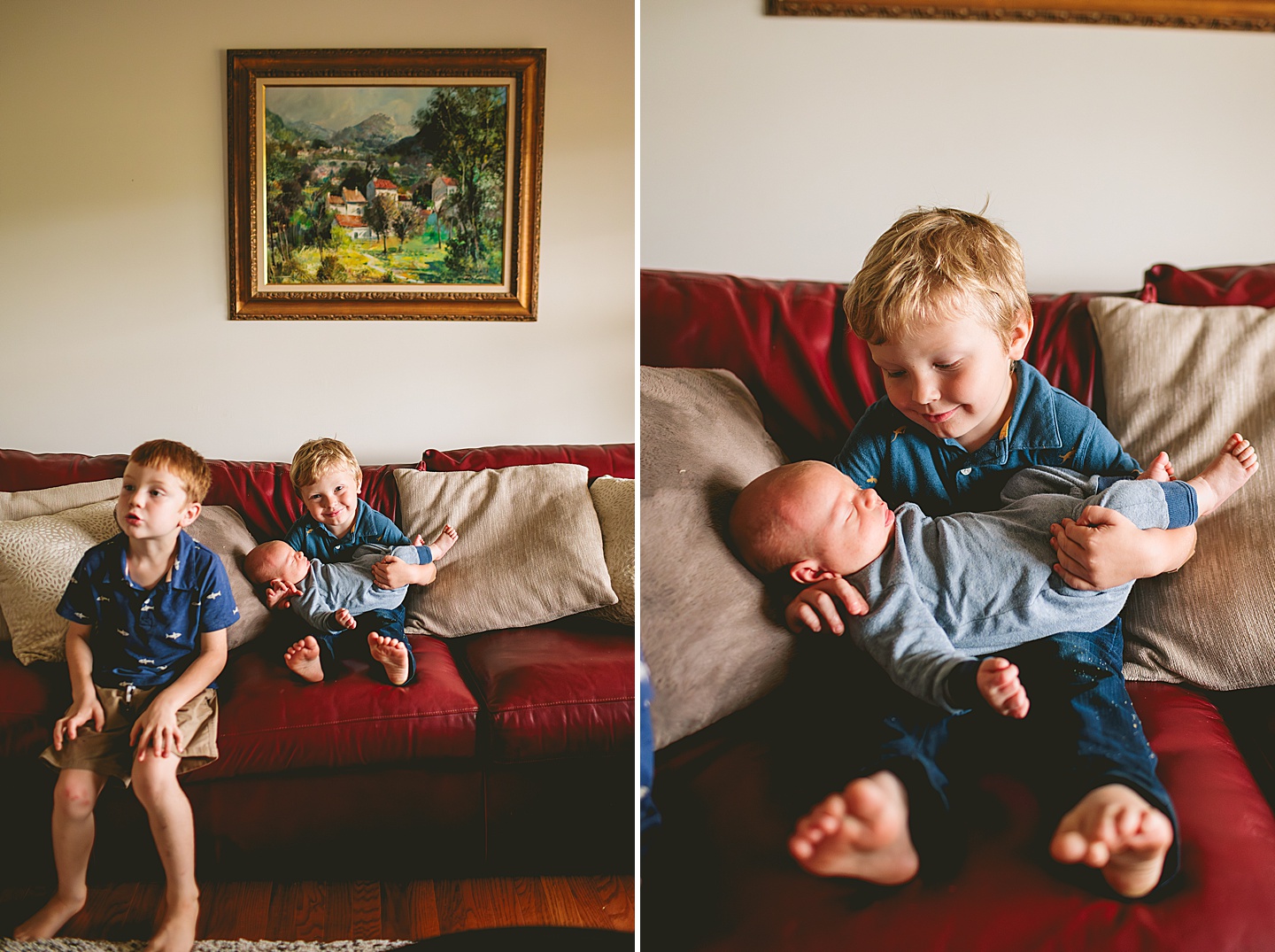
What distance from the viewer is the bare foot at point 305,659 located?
2.14ft

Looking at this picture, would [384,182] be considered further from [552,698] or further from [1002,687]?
[1002,687]

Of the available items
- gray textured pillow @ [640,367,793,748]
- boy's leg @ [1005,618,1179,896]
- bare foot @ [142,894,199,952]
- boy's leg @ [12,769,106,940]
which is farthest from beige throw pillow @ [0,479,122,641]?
boy's leg @ [1005,618,1179,896]

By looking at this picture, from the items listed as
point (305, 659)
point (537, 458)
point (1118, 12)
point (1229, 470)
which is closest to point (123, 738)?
point (305, 659)

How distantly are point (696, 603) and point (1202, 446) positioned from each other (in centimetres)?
50

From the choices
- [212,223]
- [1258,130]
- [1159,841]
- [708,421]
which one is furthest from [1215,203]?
[212,223]

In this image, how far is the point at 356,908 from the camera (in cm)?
67

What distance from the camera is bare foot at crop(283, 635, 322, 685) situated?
0.65 meters

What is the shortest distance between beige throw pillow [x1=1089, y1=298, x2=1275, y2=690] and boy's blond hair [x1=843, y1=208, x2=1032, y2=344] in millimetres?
266

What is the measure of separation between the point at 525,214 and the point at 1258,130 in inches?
27.1

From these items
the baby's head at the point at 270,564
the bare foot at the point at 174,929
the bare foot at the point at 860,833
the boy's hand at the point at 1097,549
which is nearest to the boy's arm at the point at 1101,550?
the boy's hand at the point at 1097,549

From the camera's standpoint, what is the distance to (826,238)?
0.64 m

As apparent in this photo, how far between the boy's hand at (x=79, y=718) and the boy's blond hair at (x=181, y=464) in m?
0.17

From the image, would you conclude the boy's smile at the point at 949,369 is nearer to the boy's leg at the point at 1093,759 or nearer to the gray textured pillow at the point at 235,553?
the boy's leg at the point at 1093,759

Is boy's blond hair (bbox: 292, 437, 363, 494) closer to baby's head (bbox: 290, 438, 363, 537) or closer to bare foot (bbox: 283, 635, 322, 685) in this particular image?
baby's head (bbox: 290, 438, 363, 537)
